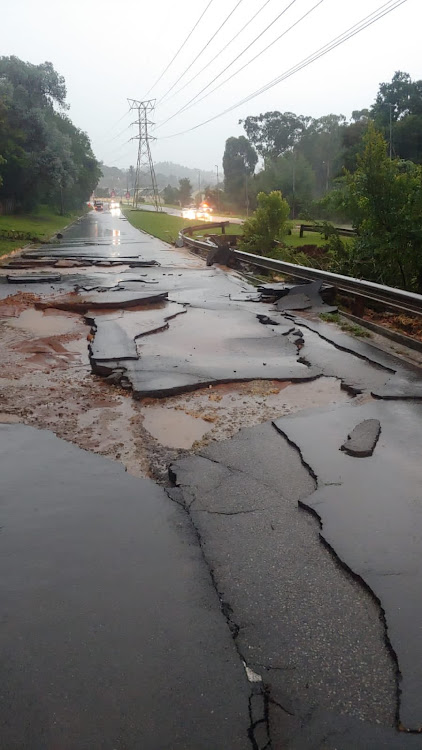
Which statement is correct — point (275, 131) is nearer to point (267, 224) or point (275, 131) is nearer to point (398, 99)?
point (398, 99)

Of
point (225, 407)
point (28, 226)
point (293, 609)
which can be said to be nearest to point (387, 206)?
point (225, 407)

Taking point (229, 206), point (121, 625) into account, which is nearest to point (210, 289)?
point (121, 625)

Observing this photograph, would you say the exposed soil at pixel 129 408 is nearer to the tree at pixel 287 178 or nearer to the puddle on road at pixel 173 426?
the puddle on road at pixel 173 426

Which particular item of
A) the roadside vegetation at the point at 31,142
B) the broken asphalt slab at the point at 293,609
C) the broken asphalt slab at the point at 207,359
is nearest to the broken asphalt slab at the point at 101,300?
the broken asphalt slab at the point at 207,359

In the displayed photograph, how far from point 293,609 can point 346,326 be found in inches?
307

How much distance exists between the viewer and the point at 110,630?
264 centimetres

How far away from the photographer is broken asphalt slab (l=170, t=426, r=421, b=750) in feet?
7.20

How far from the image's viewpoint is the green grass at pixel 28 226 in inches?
1144

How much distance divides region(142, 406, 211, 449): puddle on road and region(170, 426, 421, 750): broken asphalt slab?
23.5 inches

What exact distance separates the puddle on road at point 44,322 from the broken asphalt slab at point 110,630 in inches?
220

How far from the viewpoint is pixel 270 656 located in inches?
97.6

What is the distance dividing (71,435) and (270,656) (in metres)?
3.03

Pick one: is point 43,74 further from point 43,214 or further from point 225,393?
point 225,393

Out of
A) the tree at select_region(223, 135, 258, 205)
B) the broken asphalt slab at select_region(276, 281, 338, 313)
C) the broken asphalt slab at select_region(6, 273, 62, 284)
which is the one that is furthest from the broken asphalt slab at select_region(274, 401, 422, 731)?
the tree at select_region(223, 135, 258, 205)
